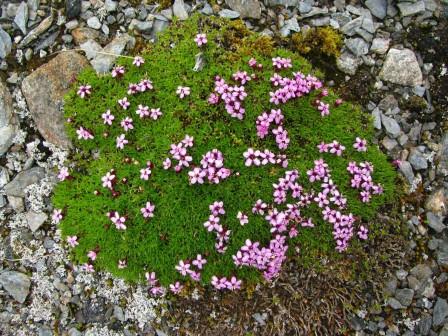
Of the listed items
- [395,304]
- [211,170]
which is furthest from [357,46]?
[395,304]

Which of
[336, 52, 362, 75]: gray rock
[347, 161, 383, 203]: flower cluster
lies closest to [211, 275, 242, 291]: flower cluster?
[347, 161, 383, 203]: flower cluster

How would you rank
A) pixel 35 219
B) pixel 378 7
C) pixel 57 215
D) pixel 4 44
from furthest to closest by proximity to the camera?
pixel 378 7
pixel 4 44
pixel 35 219
pixel 57 215

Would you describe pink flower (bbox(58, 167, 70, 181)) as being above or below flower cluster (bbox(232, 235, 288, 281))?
above

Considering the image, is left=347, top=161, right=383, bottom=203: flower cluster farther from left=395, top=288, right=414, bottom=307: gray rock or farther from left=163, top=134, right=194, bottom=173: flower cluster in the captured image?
left=163, top=134, right=194, bottom=173: flower cluster

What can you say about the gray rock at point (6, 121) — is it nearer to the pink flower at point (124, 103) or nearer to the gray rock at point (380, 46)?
the pink flower at point (124, 103)

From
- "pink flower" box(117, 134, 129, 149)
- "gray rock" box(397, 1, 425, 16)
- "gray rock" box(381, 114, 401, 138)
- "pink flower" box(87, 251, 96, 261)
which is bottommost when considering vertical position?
"pink flower" box(87, 251, 96, 261)

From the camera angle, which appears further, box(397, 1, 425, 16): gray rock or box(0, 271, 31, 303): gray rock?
box(397, 1, 425, 16): gray rock

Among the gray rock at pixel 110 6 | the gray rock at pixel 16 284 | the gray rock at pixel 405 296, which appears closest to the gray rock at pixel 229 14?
the gray rock at pixel 110 6

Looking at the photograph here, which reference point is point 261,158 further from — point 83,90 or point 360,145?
point 83,90
